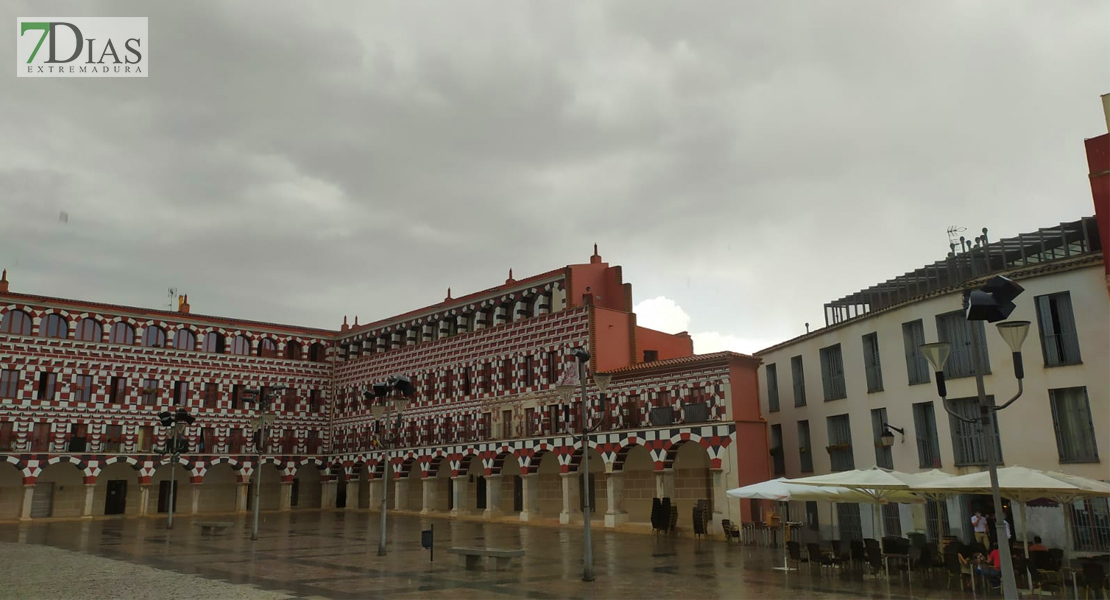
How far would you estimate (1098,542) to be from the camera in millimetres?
18500

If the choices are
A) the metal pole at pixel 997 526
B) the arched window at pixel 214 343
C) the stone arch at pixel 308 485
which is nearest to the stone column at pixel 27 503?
the arched window at pixel 214 343

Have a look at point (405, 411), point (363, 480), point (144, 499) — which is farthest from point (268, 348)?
point (405, 411)

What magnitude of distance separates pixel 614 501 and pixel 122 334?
30589 millimetres

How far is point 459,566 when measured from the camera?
18.5 metres

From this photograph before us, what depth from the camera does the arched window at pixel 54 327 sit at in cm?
4184

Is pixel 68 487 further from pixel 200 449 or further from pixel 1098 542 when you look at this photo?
pixel 1098 542

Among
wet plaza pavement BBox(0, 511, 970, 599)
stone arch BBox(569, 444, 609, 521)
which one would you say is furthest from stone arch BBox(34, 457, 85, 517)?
stone arch BBox(569, 444, 609, 521)

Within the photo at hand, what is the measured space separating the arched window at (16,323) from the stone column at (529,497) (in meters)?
27.9

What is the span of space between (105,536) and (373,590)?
63.0ft

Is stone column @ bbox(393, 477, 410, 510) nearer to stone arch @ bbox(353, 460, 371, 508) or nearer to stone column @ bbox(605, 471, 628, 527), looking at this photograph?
stone arch @ bbox(353, 460, 371, 508)

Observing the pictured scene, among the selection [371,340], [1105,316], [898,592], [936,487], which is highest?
[371,340]

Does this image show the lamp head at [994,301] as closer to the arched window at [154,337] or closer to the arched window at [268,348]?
the arched window at [154,337]

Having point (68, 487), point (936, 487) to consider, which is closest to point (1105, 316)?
point (936, 487)

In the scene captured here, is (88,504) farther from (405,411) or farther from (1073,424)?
(1073,424)
